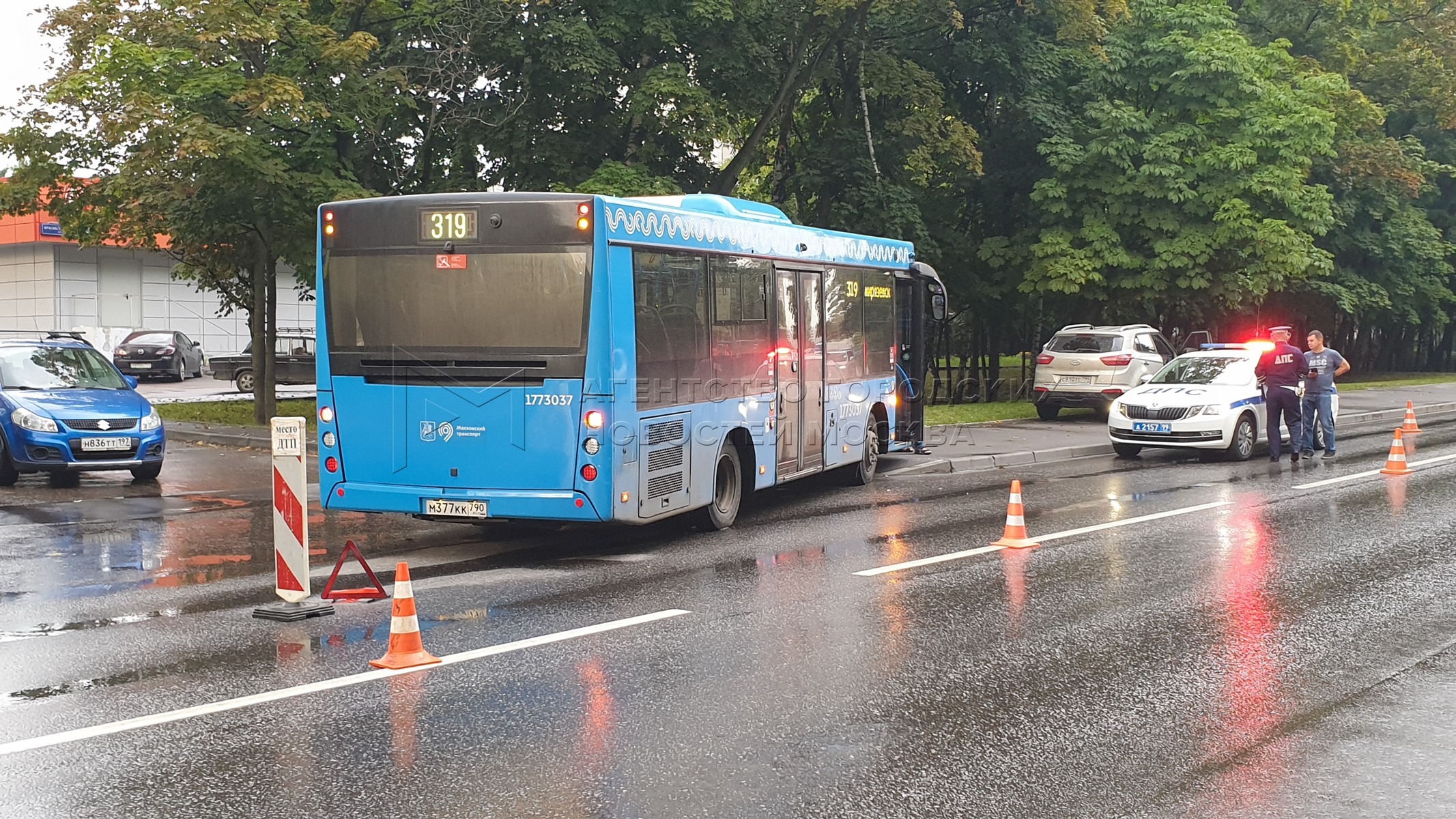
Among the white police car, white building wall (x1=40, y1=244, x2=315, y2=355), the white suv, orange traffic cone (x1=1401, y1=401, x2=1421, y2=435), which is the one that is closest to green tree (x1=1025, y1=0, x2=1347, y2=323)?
the white suv

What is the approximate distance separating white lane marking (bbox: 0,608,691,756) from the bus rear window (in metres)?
3.04

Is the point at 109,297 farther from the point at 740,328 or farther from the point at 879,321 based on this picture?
the point at 740,328

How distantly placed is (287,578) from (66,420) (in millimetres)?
9194

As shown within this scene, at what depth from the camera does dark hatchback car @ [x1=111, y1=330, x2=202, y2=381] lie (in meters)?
45.7

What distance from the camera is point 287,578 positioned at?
882cm

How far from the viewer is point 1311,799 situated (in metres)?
5.31

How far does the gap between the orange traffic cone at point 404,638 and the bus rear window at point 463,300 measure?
368cm

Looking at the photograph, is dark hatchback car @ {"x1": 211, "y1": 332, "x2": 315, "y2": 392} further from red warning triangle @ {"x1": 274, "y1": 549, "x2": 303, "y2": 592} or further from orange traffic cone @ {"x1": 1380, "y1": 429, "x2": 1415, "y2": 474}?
red warning triangle @ {"x1": 274, "y1": 549, "x2": 303, "y2": 592}

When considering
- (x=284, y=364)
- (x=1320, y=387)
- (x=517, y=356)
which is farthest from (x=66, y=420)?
(x=284, y=364)

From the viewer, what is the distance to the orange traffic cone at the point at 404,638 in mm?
7406

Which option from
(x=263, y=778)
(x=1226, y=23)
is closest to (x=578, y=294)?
(x=263, y=778)

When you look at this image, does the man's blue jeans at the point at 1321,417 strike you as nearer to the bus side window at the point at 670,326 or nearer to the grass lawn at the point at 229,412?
the bus side window at the point at 670,326

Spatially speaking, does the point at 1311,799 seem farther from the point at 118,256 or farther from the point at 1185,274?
the point at 118,256

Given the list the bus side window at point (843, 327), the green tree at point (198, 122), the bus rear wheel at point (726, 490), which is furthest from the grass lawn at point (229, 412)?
the bus rear wheel at point (726, 490)
